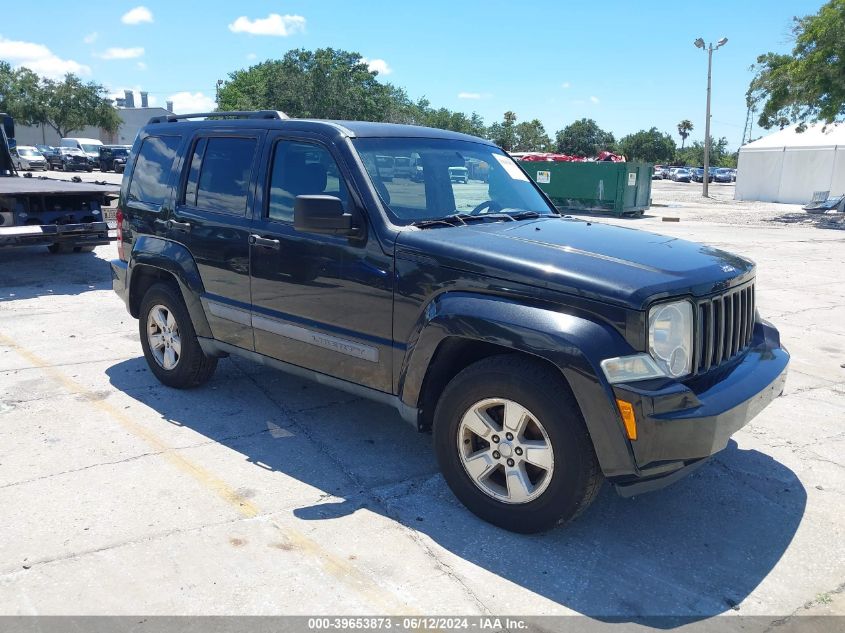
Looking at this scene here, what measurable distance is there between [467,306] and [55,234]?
26.7 feet

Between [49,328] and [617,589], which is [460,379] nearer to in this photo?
[617,589]

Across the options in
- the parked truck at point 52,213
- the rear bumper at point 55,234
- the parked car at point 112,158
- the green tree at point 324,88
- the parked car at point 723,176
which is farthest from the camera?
the parked car at point 723,176

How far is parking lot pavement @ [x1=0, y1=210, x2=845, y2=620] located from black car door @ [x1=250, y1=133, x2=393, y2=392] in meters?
0.67

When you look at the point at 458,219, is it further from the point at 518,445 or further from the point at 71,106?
the point at 71,106

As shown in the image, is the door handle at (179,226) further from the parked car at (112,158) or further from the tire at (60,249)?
the parked car at (112,158)

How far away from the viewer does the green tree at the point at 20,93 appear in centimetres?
5981

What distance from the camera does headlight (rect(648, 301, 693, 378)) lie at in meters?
3.13

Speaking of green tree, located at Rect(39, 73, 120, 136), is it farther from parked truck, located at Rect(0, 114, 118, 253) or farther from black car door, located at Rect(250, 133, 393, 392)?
black car door, located at Rect(250, 133, 393, 392)

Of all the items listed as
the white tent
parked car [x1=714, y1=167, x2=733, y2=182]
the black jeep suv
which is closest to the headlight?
the black jeep suv

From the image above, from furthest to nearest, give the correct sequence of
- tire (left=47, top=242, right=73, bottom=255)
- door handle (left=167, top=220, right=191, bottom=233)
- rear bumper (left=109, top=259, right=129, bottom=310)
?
tire (left=47, top=242, right=73, bottom=255)
rear bumper (left=109, top=259, right=129, bottom=310)
door handle (left=167, top=220, right=191, bottom=233)

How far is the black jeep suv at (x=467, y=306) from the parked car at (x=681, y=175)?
64.5 metres

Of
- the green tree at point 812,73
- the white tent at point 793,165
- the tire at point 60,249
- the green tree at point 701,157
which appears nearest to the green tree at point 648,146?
the green tree at point 701,157

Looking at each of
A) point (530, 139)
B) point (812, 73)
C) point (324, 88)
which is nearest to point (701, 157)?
point (530, 139)

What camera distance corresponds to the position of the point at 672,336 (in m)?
3.21
